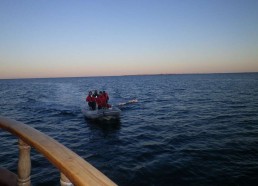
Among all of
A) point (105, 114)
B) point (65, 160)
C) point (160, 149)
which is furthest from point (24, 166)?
point (105, 114)

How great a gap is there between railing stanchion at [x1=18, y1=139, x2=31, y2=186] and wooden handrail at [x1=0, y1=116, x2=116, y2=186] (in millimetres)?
151

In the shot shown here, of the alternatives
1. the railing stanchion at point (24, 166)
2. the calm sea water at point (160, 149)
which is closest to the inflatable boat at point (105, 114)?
the calm sea water at point (160, 149)

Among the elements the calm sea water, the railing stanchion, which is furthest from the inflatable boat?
the railing stanchion

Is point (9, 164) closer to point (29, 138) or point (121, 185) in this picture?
point (121, 185)

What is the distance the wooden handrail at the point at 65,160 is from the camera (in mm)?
1247

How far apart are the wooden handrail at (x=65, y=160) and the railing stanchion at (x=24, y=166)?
151 mm

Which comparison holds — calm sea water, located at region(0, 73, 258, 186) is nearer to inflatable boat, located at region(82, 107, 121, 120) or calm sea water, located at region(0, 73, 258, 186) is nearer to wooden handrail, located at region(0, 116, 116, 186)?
inflatable boat, located at region(82, 107, 121, 120)

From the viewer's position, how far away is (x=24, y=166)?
A: 77.9 inches

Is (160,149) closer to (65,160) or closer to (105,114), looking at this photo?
(105,114)

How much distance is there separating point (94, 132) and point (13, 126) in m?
14.8

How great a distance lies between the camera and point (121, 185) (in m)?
8.16

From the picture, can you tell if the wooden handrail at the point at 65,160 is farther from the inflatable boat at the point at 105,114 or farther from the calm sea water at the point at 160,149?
the inflatable boat at the point at 105,114

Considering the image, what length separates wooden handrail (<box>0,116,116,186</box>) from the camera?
1.25 meters

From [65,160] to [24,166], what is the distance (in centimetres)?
78
